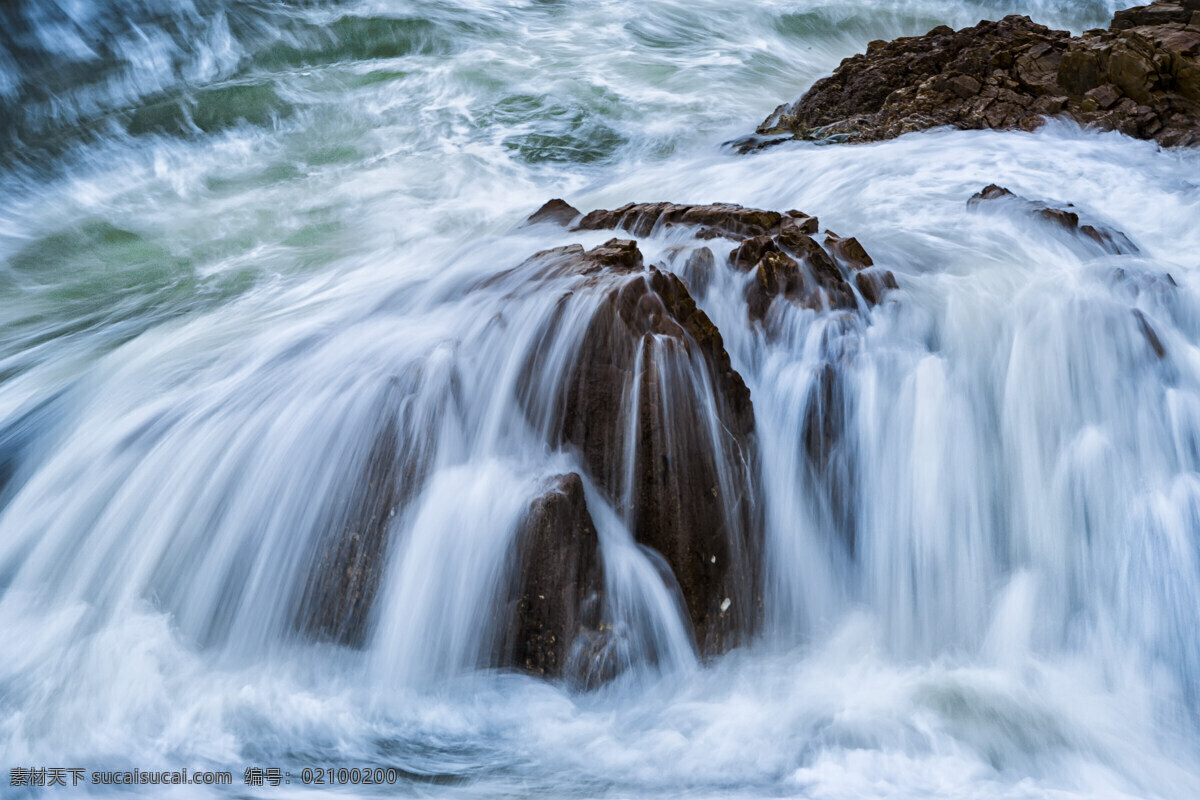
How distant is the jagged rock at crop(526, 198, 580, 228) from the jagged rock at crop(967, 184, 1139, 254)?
2.98 metres

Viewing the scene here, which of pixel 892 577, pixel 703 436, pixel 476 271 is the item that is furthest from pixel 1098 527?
pixel 476 271

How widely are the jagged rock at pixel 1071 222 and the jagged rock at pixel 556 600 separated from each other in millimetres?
4084

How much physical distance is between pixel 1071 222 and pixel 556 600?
436 cm

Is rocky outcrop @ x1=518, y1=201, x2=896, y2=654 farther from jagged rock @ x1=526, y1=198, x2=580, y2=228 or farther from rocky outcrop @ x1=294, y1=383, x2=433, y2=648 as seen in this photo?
jagged rock @ x1=526, y1=198, x2=580, y2=228

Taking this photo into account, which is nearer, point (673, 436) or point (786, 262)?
point (673, 436)

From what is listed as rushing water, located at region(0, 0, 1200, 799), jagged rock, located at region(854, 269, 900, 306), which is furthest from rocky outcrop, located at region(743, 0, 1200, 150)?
A: jagged rock, located at region(854, 269, 900, 306)

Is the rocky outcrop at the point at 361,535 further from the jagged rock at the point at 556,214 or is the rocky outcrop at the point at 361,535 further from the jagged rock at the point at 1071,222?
the jagged rock at the point at 1071,222

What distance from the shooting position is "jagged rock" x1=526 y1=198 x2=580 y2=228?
6.34 metres

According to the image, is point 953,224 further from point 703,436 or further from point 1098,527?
point 703,436

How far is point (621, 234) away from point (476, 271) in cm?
103

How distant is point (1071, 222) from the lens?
5809 mm

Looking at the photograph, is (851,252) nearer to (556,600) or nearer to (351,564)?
(556,600)

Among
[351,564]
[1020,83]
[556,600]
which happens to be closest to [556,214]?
[351,564]

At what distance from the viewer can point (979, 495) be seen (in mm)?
4387
